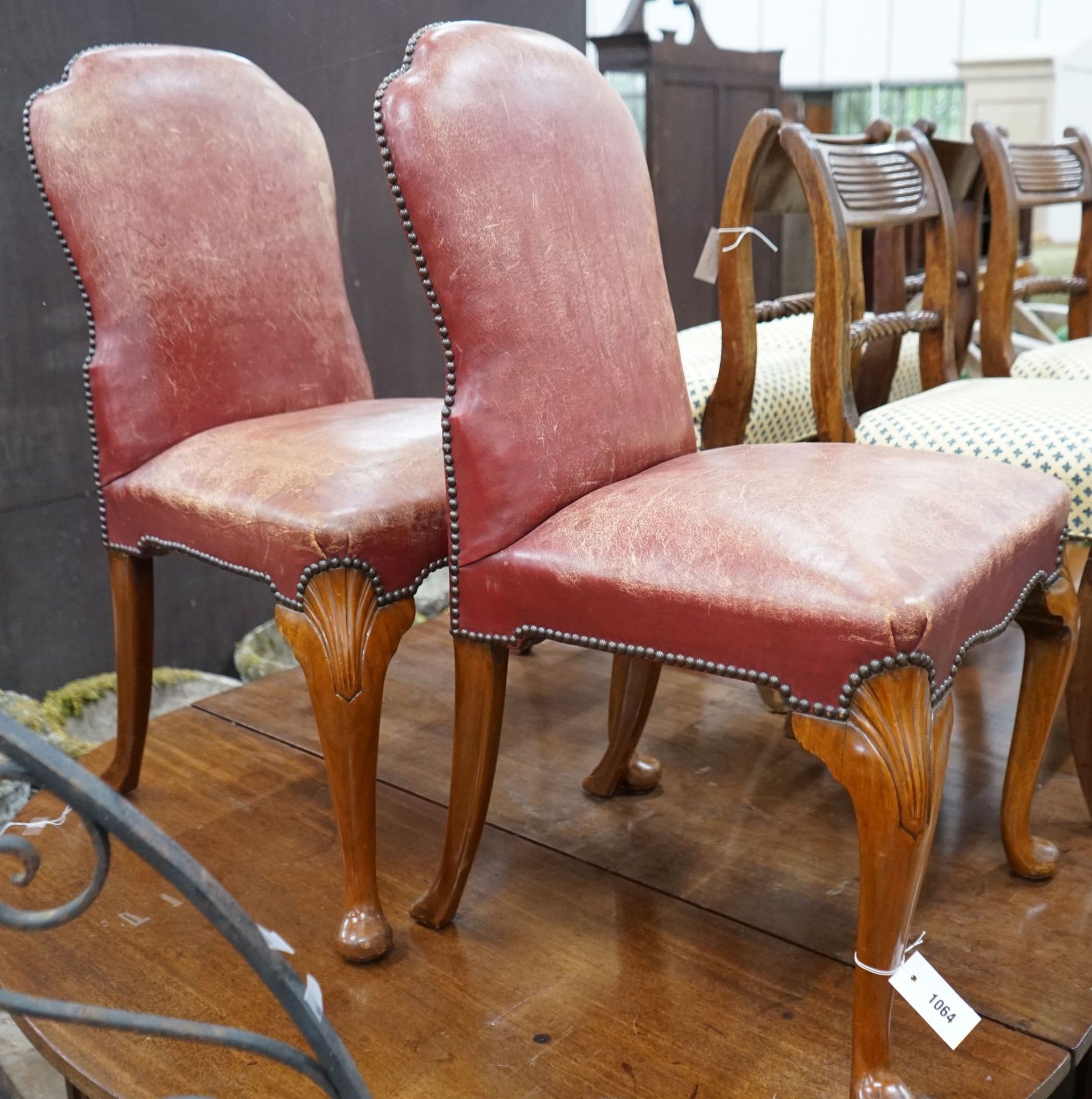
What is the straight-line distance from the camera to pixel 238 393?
157cm

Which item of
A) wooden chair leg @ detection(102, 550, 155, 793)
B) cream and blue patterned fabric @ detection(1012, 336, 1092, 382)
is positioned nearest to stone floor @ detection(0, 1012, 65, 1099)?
wooden chair leg @ detection(102, 550, 155, 793)

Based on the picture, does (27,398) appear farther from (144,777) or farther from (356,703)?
(356,703)

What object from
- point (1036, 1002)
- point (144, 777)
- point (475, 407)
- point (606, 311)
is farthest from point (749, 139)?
point (144, 777)

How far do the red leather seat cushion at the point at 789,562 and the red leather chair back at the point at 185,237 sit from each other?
0.57m

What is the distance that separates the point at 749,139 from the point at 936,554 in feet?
2.85

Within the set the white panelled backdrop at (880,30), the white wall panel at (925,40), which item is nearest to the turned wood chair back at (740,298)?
the white panelled backdrop at (880,30)

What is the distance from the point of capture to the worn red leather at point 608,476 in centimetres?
99

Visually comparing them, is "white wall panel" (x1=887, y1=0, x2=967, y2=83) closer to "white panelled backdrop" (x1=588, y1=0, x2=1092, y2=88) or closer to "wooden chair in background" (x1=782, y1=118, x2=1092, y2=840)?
"white panelled backdrop" (x1=588, y1=0, x2=1092, y2=88)

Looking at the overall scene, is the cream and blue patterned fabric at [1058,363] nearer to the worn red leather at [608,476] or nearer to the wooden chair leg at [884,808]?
the worn red leather at [608,476]

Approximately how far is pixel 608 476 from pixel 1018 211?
4.05 feet

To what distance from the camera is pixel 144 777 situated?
5.69 ft

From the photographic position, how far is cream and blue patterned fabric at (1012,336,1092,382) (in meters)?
1.97

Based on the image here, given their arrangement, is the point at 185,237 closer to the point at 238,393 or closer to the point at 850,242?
the point at 238,393

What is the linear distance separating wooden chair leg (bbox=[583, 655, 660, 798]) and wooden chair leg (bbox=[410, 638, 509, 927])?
351mm
